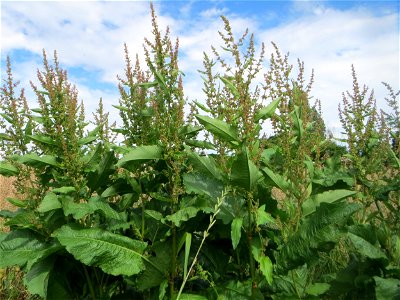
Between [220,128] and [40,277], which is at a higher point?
[220,128]

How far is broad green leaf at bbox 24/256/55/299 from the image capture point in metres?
2.83

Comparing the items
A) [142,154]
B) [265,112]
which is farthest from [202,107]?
[142,154]

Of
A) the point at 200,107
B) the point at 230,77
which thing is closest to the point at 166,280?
the point at 200,107

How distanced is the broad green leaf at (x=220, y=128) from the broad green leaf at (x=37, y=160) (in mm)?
1046

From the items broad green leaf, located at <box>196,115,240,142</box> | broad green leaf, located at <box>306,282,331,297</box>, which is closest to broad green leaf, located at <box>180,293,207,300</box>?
broad green leaf, located at <box>306,282,331,297</box>

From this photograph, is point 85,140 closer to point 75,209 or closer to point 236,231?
point 75,209

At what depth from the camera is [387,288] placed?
264cm

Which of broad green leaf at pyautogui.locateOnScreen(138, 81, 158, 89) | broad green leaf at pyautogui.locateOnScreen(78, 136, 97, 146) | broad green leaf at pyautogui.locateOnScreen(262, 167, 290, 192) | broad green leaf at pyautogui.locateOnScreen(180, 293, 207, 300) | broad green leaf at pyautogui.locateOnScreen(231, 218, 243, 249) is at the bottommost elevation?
broad green leaf at pyautogui.locateOnScreen(180, 293, 207, 300)

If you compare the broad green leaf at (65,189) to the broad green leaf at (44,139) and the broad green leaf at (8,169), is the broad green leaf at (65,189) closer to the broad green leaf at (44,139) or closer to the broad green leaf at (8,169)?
the broad green leaf at (44,139)

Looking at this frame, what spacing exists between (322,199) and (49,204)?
168 centimetres

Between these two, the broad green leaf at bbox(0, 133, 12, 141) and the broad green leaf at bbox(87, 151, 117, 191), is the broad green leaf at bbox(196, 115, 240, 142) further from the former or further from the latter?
the broad green leaf at bbox(0, 133, 12, 141)

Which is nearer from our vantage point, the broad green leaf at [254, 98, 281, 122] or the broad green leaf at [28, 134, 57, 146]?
the broad green leaf at [254, 98, 281, 122]

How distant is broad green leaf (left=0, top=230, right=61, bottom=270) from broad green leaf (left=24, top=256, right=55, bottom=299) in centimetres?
8

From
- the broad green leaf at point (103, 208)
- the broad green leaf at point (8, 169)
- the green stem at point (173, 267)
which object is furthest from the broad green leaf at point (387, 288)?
the broad green leaf at point (8, 169)
